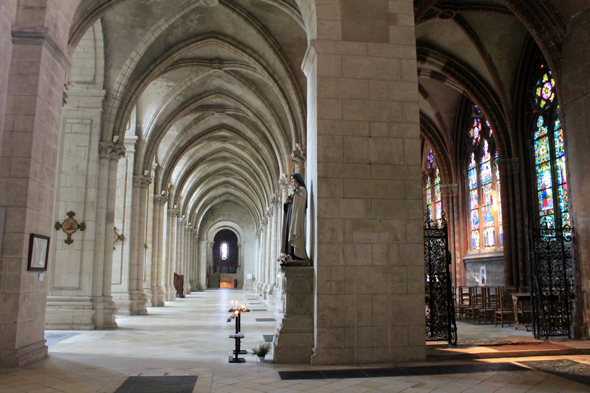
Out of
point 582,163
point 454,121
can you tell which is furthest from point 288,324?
point 454,121

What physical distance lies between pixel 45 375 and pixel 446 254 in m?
6.44

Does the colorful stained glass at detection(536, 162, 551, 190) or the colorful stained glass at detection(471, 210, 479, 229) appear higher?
the colorful stained glass at detection(536, 162, 551, 190)

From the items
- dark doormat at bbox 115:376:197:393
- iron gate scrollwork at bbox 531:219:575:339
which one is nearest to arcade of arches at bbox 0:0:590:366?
iron gate scrollwork at bbox 531:219:575:339

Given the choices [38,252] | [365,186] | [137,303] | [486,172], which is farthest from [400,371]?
[486,172]

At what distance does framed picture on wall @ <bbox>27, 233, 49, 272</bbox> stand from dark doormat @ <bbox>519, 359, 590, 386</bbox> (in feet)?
24.5

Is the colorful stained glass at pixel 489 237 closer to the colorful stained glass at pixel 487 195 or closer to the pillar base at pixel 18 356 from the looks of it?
the colorful stained glass at pixel 487 195

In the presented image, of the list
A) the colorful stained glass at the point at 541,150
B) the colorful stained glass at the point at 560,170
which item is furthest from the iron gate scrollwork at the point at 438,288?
the colorful stained glass at the point at 541,150

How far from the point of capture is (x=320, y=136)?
302 inches

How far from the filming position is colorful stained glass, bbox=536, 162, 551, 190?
1593 centimetres

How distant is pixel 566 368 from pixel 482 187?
45.8 feet

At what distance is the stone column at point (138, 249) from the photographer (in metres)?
17.2

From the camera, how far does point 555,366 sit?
705cm

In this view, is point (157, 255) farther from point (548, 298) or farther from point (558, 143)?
point (548, 298)

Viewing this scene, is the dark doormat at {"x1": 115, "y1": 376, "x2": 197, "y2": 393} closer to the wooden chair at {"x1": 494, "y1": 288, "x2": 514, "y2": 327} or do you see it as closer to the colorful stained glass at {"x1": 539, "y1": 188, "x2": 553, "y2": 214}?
the wooden chair at {"x1": 494, "y1": 288, "x2": 514, "y2": 327}
